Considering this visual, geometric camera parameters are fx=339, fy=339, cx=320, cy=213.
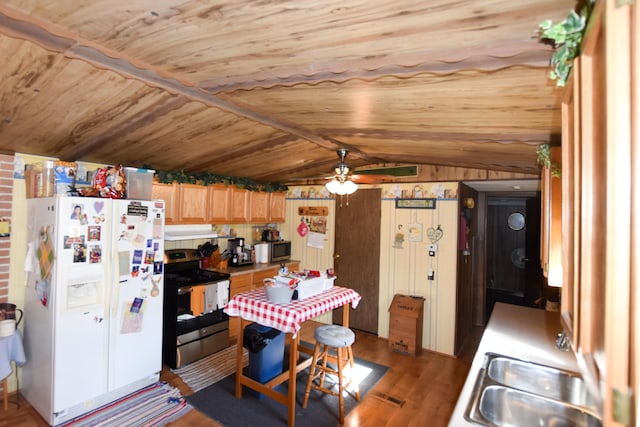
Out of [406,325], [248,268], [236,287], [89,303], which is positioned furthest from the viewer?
[248,268]

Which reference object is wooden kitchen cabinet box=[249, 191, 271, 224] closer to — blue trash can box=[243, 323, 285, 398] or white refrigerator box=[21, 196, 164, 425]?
white refrigerator box=[21, 196, 164, 425]

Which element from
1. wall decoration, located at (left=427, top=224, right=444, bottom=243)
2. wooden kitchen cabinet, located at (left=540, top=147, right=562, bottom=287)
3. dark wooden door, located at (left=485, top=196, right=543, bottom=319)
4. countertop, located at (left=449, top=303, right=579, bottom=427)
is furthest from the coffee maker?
dark wooden door, located at (left=485, top=196, right=543, bottom=319)

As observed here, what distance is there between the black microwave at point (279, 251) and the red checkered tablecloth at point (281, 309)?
78.6 inches

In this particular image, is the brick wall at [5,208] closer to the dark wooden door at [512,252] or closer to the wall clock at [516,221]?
the dark wooden door at [512,252]

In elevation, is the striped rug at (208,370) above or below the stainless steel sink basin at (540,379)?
below

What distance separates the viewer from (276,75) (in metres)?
1.72

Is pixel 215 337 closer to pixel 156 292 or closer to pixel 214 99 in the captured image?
pixel 156 292

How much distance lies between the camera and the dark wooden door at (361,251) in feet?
15.3

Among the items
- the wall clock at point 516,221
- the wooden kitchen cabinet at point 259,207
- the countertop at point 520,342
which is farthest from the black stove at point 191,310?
the wall clock at point 516,221

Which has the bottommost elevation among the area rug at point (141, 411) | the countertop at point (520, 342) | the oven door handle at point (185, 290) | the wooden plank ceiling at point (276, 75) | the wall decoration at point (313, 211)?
the area rug at point (141, 411)

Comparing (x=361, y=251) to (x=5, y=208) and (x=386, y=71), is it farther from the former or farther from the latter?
(x=5, y=208)

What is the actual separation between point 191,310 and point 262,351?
40.1 inches

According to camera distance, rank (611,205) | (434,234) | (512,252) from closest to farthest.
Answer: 1. (611,205)
2. (434,234)
3. (512,252)

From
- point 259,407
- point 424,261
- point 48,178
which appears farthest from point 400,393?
point 48,178
